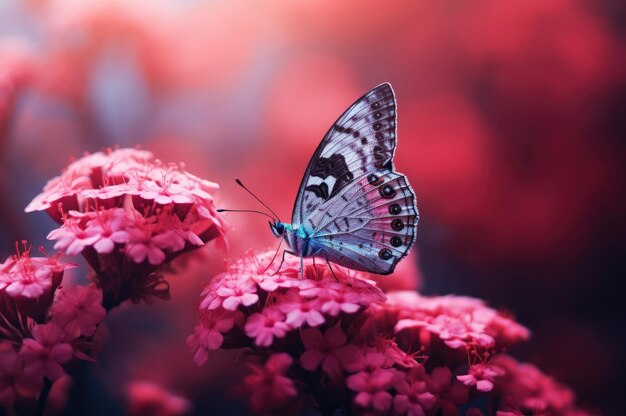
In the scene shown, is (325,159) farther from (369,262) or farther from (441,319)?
(441,319)

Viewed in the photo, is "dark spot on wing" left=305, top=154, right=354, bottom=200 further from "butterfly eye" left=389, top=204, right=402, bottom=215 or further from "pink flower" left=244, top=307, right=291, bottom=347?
"pink flower" left=244, top=307, right=291, bottom=347

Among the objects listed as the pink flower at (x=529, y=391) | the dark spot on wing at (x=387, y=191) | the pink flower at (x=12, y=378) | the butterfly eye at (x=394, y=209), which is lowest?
the pink flower at (x=12, y=378)

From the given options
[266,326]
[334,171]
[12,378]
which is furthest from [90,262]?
[334,171]

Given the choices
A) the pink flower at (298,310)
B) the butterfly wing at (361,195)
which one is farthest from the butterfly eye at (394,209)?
the pink flower at (298,310)

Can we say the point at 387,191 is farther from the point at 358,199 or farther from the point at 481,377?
the point at 481,377

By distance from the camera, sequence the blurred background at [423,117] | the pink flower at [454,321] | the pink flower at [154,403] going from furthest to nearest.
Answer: the blurred background at [423,117]
the pink flower at [154,403]
the pink flower at [454,321]

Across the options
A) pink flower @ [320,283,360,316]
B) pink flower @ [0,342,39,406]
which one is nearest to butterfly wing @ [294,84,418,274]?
pink flower @ [320,283,360,316]

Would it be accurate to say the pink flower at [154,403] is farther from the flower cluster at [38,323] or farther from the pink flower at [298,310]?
the pink flower at [298,310]

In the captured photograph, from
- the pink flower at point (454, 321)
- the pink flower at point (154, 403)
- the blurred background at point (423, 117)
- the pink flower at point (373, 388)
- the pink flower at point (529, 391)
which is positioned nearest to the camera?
the pink flower at point (373, 388)
